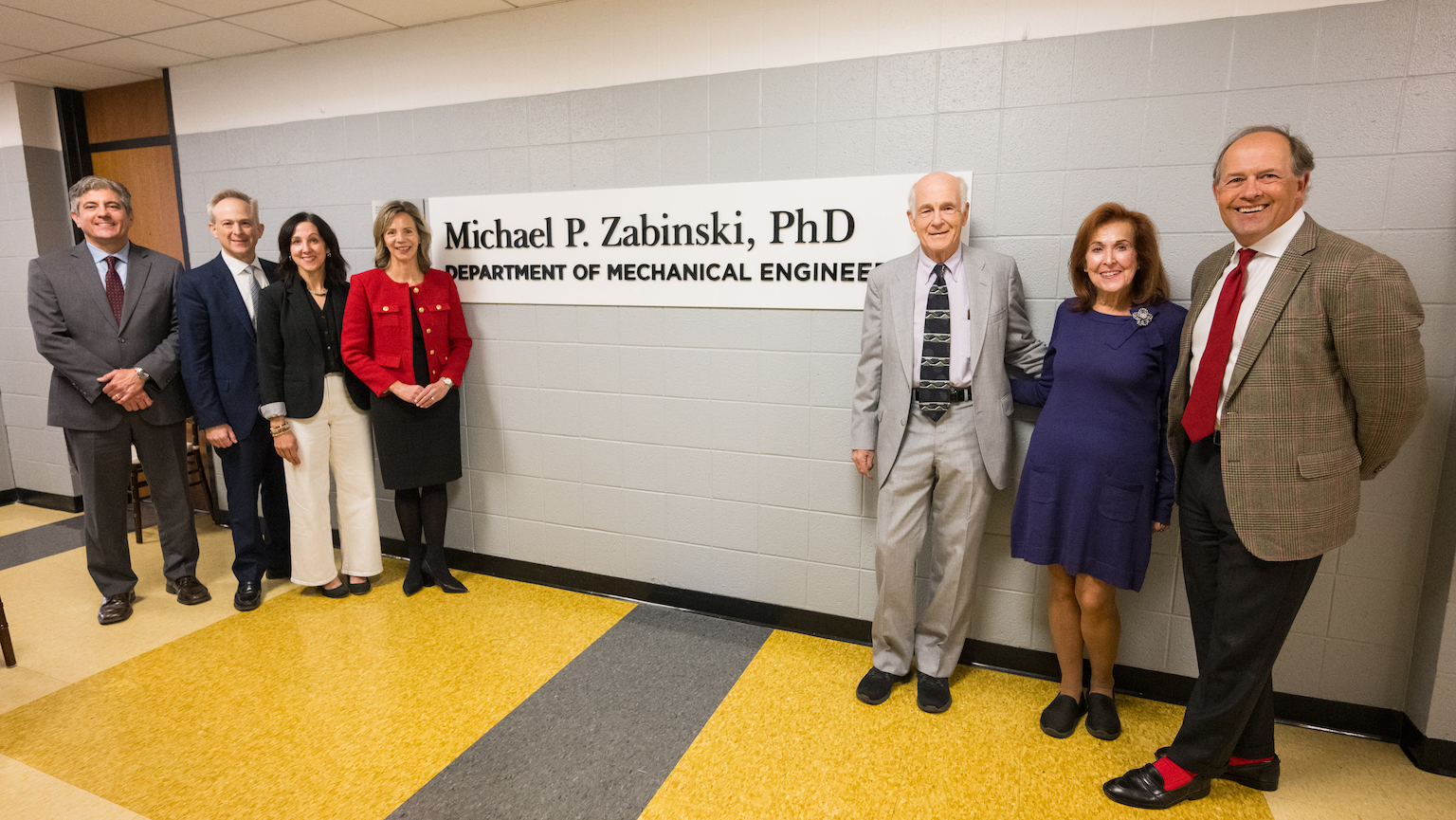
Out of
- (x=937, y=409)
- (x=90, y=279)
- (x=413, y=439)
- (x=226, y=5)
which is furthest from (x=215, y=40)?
(x=937, y=409)

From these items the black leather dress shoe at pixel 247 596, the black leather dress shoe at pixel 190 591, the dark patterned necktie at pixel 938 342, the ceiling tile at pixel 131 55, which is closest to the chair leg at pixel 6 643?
the black leather dress shoe at pixel 190 591

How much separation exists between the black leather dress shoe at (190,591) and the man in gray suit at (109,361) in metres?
0.17

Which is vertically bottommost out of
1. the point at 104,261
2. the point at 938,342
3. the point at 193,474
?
the point at 193,474

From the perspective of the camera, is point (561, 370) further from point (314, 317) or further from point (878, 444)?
point (878, 444)

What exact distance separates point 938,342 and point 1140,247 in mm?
641

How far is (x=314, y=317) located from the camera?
3.13 metres

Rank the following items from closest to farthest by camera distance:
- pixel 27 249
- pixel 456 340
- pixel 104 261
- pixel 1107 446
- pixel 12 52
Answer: pixel 1107 446, pixel 104 261, pixel 456 340, pixel 12 52, pixel 27 249

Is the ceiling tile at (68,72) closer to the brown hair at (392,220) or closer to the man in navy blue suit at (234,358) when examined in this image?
the man in navy blue suit at (234,358)

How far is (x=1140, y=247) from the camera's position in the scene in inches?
84.7

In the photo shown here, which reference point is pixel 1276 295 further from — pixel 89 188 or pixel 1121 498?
pixel 89 188

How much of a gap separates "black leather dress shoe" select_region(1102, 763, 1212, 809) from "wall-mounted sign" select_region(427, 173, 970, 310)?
5.62ft

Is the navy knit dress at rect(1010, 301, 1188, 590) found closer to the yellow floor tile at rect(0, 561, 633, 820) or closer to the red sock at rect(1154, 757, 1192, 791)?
the red sock at rect(1154, 757, 1192, 791)

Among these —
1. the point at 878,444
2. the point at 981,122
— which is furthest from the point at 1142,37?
the point at 878,444

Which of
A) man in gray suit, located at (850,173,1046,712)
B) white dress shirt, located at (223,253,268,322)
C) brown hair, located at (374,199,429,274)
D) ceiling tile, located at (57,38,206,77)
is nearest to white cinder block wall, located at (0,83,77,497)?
ceiling tile, located at (57,38,206,77)
